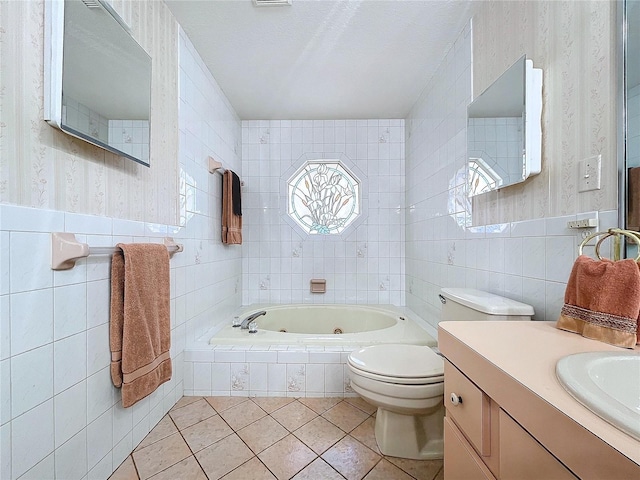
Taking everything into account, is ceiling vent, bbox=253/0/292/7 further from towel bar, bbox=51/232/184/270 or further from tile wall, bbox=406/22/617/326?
towel bar, bbox=51/232/184/270

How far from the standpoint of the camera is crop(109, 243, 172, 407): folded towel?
1.18m

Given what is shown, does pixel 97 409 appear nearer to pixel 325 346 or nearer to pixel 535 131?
pixel 325 346

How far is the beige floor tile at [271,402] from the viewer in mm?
1690

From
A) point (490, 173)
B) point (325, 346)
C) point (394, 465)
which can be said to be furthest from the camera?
point (325, 346)

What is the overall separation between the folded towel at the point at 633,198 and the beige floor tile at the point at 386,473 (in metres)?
1.21

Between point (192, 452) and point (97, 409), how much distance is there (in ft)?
1.55

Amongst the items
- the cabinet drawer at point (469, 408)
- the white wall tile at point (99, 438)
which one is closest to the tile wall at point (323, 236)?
the white wall tile at point (99, 438)

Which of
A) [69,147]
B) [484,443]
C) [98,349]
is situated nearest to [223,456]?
[98,349]

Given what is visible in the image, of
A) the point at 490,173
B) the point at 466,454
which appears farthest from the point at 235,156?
the point at 466,454

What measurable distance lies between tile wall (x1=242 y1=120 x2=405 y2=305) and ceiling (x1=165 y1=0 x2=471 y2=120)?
0.38 m

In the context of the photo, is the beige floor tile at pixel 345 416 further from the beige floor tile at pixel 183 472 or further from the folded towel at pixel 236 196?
the folded towel at pixel 236 196

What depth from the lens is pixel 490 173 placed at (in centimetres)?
143

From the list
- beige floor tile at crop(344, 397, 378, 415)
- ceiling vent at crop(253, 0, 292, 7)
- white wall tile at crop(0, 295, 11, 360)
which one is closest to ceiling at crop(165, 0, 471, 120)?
ceiling vent at crop(253, 0, 292, 7)

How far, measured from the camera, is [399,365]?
1347 mm
